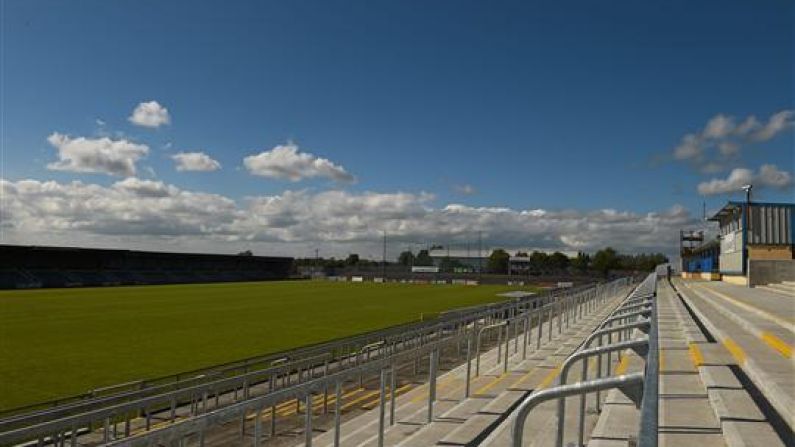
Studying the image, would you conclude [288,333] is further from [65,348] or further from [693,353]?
[693,353]

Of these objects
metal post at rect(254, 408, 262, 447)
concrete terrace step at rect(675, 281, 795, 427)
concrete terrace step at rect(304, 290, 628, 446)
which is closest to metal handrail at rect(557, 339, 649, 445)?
concrete terrace step at rect(675, 281, 795, 427)

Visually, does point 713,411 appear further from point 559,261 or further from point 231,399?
point 559,261

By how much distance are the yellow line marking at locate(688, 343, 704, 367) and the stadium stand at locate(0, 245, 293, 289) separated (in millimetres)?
65706

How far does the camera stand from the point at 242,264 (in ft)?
335

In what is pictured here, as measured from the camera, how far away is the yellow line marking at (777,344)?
26.1 feet

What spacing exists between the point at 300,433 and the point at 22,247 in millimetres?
67392

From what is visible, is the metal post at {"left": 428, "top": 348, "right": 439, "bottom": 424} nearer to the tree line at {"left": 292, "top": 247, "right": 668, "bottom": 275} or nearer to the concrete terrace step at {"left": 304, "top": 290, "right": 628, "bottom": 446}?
the concrete terrace step at {"left": 304, "top": 290, "right": 628, "bottom": 446}

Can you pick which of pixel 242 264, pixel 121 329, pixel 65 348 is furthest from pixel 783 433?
pixel 242 264

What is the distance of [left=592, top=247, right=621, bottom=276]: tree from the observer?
150375mm

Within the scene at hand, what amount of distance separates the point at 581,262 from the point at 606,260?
36.3 ft

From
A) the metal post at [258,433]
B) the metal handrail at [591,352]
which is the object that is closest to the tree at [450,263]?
the metal handrail at [591,352]

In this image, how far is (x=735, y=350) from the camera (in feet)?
30.0

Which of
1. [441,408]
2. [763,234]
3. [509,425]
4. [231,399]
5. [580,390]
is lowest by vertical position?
[231,399]

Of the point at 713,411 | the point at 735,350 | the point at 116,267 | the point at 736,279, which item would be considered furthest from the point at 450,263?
the point at 713,411
